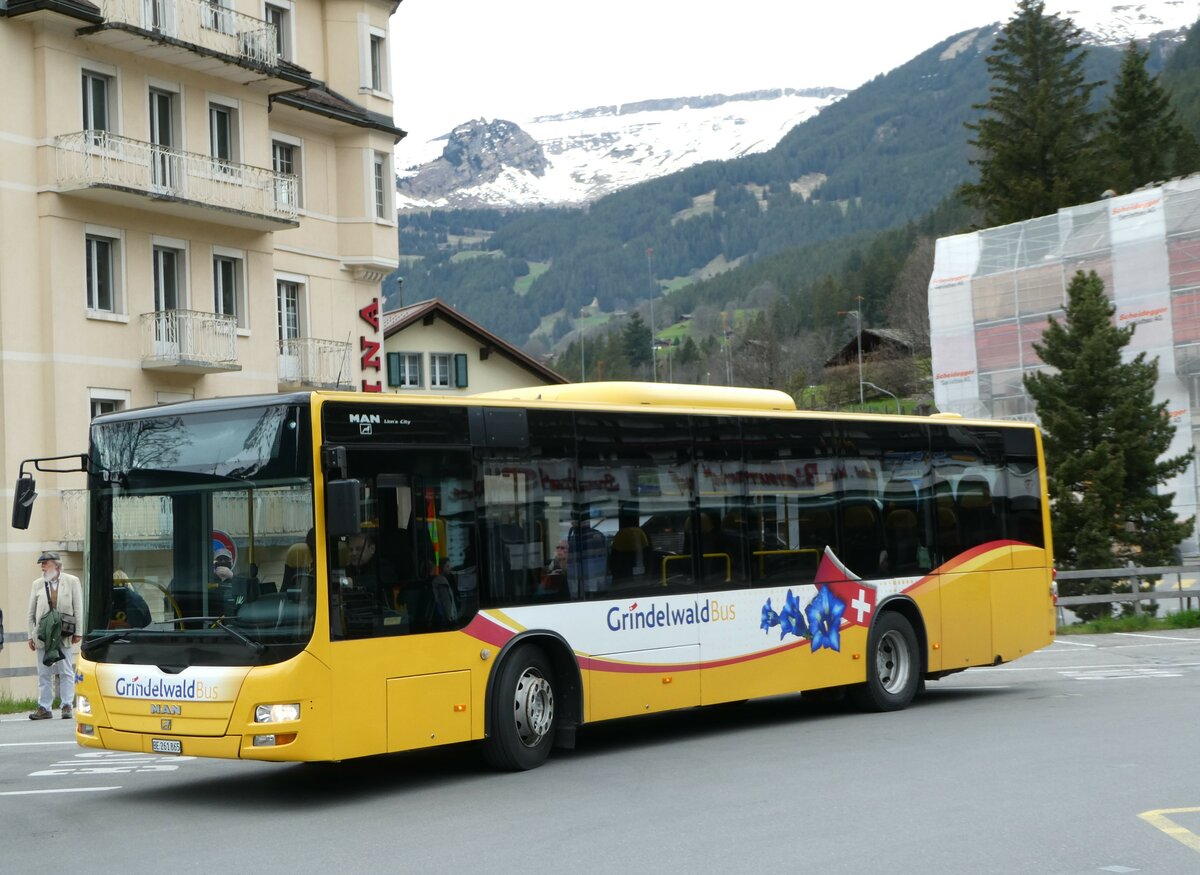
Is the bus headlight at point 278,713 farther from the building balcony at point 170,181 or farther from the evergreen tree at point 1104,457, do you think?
the building balcony at point 170,181

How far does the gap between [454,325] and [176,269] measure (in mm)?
31060

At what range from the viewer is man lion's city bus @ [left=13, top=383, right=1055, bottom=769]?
10.8 metres

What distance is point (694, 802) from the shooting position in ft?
34.4

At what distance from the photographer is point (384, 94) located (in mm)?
43375

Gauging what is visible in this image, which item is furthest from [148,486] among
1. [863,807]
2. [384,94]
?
[384,94]

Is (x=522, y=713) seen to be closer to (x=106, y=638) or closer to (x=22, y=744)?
(x=106, y=638)

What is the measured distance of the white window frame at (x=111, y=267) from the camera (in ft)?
108

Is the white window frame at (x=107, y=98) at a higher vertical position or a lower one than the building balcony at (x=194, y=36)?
lower

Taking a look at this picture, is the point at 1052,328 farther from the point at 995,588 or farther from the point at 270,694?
the point at 270,694

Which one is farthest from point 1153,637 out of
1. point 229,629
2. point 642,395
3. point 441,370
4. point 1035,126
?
A: point 1035,126

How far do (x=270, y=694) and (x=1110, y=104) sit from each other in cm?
8094

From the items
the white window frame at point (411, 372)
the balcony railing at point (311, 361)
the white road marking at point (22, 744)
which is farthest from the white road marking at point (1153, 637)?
the white window frame at point (411, 372)

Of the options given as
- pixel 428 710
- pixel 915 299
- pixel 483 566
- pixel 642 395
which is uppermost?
pixel 915 299

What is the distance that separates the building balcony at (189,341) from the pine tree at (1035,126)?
45.7 meters
